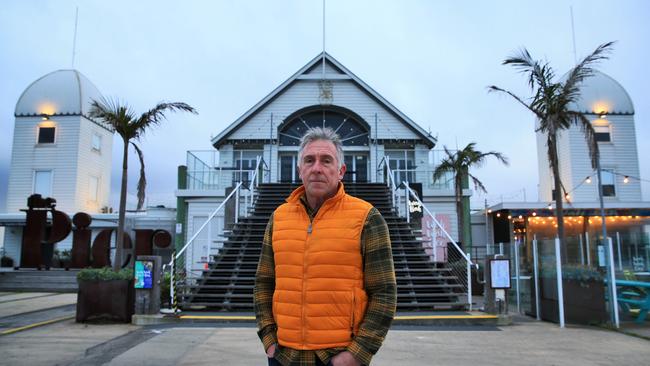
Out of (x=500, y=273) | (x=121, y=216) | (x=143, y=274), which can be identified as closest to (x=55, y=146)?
(x=121, y=216)

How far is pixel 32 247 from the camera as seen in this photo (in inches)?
746

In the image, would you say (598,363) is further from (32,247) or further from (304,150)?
(32,247)

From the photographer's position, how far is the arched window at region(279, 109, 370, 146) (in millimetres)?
21953

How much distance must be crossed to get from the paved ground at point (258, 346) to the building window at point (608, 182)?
67.3ft

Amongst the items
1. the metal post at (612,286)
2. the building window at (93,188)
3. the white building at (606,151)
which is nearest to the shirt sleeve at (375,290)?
the metal post at (612,286)

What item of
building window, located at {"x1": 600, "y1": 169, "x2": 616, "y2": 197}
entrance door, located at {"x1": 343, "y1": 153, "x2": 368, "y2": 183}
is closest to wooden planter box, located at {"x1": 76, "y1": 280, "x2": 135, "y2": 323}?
entrance door, located at {"x1": 343, "y1": 153, "x2": 368, "y2": 183}

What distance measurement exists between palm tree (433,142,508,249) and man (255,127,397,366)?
1627cm

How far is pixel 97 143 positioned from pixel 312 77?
623 inches

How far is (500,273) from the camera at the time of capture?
31.8ft

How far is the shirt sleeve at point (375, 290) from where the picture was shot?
220 centimetres

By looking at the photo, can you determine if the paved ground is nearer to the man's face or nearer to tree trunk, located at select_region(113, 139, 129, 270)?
tree trunk, located at select_region(113, 139, 129, 270)

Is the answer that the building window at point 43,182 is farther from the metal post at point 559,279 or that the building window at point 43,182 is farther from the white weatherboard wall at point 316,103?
the metal post at point 559,279

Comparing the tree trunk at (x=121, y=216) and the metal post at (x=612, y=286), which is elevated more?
the tree trunk at (x=121, y=216)

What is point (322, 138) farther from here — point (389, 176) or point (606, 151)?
point (606, 151)
